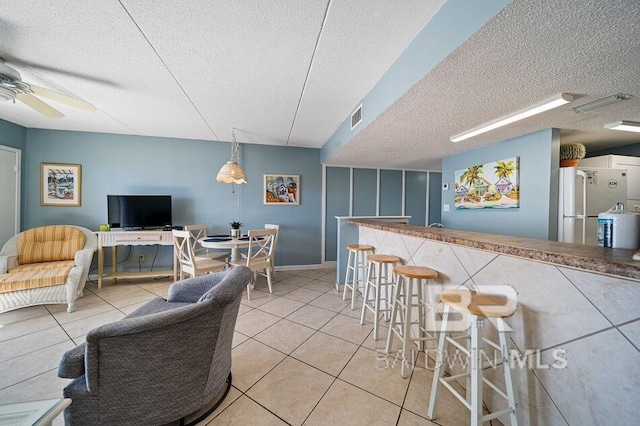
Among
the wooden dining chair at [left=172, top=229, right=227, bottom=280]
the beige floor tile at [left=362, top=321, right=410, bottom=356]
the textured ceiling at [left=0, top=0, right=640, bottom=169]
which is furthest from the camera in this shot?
the wooden dining chair at [left=172, top=229, right=227, bottom=280]

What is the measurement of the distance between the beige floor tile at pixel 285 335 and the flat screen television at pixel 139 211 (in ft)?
8.88

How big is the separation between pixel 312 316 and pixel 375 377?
3.30 ft

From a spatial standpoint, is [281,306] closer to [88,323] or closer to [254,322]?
[254,322]

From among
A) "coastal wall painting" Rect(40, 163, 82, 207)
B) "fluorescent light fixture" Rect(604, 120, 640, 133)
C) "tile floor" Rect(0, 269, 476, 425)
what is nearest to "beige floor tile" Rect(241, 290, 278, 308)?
"tile floor" Rect(0, 269, 476, 425)

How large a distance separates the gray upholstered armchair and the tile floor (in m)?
0.30

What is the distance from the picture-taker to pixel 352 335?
6.88 feet

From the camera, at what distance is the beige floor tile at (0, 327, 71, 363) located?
5.91 feet

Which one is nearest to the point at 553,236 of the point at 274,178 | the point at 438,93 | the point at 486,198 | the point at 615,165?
the point at 486,198

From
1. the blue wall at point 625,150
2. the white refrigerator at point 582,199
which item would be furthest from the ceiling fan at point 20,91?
the blue wall at point 625,150

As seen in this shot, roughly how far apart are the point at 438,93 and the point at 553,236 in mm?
2184

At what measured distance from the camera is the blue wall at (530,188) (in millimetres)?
2338

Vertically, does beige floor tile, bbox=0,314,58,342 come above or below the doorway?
below

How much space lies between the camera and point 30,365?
1.67 meters

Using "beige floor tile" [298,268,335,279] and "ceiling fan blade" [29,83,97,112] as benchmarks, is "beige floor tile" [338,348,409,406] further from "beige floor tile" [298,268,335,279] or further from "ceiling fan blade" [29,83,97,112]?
"ceiling fan blade" [29,83,97,112]
